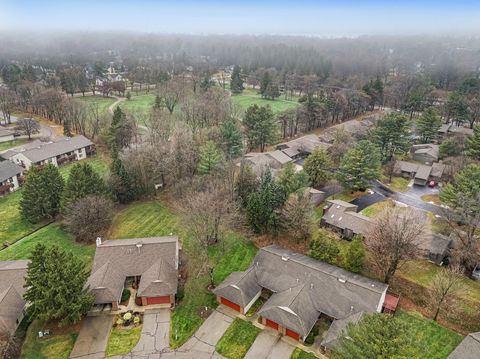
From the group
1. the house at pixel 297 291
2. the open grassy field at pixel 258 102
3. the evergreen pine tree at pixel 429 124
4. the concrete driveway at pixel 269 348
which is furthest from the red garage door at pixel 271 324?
the open grassy field at pixel 258 102

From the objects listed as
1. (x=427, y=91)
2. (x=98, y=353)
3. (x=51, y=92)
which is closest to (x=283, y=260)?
(x=98, y=353)

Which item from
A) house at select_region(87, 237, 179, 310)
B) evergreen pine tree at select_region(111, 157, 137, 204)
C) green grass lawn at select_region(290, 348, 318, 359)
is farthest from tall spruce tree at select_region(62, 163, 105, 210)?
green grass lawn at select_region(290, 348, 318, 359)

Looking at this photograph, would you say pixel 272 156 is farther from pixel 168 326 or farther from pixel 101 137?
pixel 168 326

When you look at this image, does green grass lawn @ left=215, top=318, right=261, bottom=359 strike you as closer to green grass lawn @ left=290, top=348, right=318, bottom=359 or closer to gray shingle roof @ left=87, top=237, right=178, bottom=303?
green grass lawn @ left=290, top=348, right=318, bottom=359

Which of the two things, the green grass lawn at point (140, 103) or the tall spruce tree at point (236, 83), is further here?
the tall spruce tree at point (236, 83)

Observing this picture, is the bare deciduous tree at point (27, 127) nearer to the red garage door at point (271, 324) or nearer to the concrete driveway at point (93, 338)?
the concrete driveway at point (93, 338)

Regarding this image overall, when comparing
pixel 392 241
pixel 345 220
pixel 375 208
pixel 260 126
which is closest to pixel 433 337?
pixel 392 241

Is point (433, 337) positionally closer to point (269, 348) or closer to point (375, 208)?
point (269, 348)
